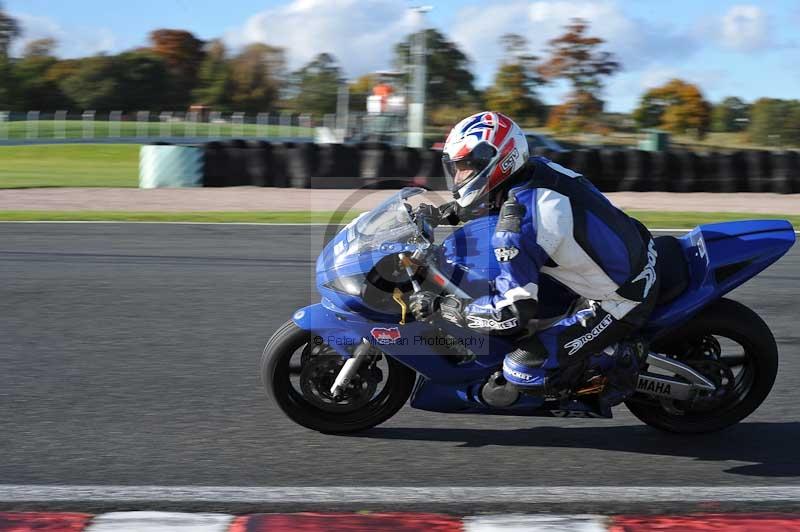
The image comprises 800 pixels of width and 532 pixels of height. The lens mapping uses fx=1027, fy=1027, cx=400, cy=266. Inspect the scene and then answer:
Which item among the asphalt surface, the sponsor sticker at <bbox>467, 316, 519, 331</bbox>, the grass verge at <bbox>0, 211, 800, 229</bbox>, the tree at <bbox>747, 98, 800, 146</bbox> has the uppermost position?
the tree at <bbox>747, 98, 800, 146</bbox>

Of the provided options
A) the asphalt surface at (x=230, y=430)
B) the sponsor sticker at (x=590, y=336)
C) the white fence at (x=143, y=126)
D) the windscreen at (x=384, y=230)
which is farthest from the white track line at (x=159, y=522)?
the white fence at (x=143, y=126)

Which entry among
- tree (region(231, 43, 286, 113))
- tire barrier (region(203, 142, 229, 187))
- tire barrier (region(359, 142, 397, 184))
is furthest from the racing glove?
tree (region(231, 43, 286, 113))

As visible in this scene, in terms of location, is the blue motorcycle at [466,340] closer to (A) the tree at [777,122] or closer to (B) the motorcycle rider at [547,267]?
(B) the motorcycle rider at [547,267]

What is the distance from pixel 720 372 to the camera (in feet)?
15.5

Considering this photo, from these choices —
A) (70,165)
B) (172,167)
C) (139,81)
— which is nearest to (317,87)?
(139,81)

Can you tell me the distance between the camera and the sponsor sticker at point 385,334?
4.52 meters

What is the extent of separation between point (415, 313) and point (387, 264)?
9.6 inches

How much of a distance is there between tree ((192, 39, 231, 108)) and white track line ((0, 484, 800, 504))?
253ft

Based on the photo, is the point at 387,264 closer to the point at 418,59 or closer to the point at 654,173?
the point at 654,173

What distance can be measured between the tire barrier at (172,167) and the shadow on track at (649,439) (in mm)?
15601

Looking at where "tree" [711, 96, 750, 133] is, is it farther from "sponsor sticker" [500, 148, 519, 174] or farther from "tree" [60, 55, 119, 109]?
"sponsor sticker" [500, 148, 519, 174]

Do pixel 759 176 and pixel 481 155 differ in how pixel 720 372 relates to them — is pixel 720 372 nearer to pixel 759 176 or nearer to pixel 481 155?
pixel 481 155

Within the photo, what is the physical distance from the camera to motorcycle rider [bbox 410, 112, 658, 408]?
4.27 m

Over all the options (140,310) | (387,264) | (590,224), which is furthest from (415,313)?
(140,310)
